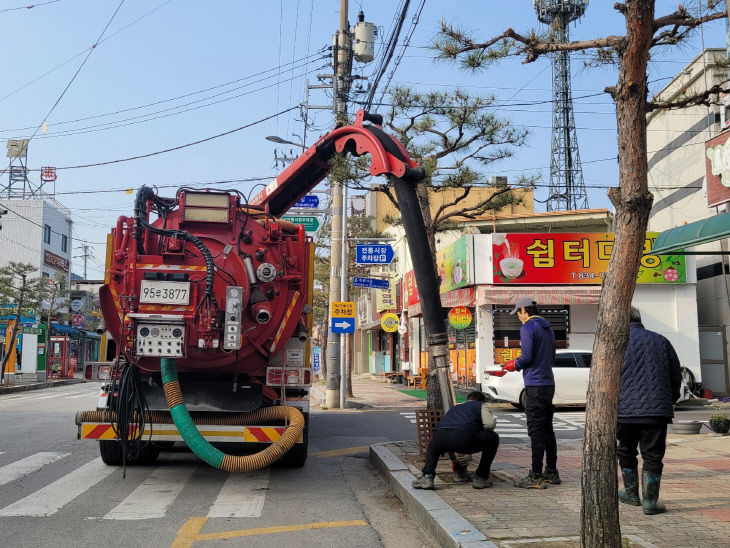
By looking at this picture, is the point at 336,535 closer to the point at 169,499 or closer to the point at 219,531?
the point at 219,531

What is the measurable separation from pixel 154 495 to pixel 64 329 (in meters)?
49.9

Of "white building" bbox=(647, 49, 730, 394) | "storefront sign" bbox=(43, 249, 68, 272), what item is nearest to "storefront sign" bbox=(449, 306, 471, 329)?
"white building" bbox=(647, 49, 730, 394)

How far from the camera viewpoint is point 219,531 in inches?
227

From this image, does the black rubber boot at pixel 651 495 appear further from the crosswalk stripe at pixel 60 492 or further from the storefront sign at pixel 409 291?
the storefront sign at pixel 409 291

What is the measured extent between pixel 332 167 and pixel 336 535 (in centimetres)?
605

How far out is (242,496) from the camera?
722cm

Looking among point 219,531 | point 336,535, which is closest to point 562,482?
point 336,535

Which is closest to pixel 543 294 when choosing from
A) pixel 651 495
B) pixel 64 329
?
pixel 651 495

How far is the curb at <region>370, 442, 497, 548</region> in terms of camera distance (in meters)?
4.87

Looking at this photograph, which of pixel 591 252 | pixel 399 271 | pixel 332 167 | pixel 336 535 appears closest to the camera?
pixel 336 535

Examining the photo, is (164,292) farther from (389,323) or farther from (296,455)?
(389,323)

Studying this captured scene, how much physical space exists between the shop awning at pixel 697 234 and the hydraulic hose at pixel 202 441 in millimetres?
5851

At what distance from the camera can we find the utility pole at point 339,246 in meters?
18.5

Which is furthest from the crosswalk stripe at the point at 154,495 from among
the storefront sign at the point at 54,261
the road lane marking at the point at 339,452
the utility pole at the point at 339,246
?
the storefront sign at the point at 54,261
